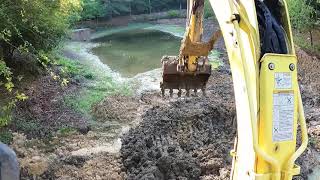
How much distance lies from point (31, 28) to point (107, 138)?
3041mm

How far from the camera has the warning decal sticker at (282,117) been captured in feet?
9.72

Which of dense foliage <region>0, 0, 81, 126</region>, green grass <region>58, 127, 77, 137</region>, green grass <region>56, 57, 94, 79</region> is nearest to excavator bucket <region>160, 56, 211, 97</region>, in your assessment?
green grass <region>58, 127, 77, 137</region>

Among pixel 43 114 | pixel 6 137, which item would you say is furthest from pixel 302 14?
pixel 6 137

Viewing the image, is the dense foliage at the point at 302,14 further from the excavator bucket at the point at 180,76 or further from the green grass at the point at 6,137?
the green grass at the point at 6,137

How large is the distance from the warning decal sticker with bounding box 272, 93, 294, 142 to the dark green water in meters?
10.5

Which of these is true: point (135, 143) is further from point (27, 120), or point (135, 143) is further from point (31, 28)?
point (31, 28)

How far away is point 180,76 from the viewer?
7055mm

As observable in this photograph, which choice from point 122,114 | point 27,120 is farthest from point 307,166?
point 27,120

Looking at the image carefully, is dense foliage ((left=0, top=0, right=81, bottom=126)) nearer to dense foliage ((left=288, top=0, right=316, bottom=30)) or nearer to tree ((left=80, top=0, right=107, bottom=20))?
dense foliage ((left=288, top=0, right=316, bottom=30))

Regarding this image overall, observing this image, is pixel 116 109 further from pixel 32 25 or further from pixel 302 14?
pixel 302 14

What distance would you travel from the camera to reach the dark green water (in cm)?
1495

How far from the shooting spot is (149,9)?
30328 mm

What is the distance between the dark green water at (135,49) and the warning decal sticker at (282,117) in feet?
34.5

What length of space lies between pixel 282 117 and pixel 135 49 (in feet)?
52.8
